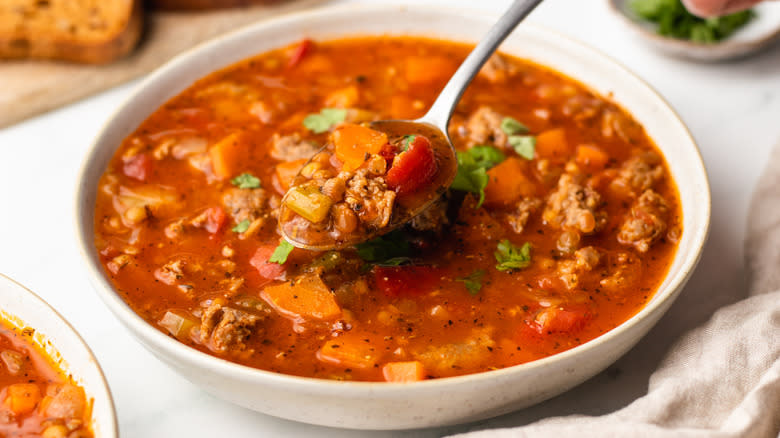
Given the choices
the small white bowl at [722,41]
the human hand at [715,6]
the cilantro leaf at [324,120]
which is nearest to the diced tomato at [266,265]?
the cilantro leaf at [324,120]

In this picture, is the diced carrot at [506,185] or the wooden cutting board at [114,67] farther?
the wooden cutting board at [114,67]

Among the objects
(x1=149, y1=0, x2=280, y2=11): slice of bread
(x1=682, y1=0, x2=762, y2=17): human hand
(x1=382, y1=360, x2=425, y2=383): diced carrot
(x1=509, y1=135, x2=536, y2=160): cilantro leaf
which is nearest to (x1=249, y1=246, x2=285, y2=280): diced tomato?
(x1=382, y1=360, x2=425, y2=383): diced carrot

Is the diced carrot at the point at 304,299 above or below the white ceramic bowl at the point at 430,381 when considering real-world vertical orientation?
below

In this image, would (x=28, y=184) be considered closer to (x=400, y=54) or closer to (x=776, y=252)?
(x=400, y=54)

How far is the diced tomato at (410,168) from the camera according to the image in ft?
13.2

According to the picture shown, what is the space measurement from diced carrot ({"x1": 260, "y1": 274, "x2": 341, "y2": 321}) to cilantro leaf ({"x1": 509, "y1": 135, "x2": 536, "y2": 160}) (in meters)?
1.45

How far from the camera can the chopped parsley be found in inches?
175

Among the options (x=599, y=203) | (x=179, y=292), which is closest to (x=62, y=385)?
(x=179, y=292)

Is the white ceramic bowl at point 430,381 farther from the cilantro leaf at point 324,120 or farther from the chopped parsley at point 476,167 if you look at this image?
the chopped parsley at point 476,167

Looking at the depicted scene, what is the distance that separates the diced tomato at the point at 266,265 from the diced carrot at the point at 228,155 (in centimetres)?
63

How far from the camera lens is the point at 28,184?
17.3 ft

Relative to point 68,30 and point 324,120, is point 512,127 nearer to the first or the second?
point 324,120

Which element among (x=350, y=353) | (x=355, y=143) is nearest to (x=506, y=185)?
(x=355, y=143)

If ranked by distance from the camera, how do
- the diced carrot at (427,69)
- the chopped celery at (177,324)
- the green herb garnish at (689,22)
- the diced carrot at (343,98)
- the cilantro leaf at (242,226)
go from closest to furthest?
the chopped celery at (177,324) → the cilantro leaf at (242,226) → the diced carrot at (343,98) → the diced carrot at (427,69) → the green herb garnish at (689,22)
